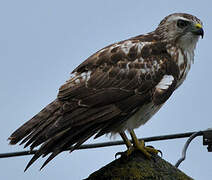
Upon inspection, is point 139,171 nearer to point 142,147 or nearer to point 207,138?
point 142,147

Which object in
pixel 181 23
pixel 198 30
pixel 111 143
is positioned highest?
pixel 181 23

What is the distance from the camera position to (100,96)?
746 centimetres

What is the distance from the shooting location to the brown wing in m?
6.89

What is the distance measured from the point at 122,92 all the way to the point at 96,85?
1.32 feet

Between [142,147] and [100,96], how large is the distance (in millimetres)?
942

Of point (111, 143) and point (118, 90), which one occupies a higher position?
point (118, 90)

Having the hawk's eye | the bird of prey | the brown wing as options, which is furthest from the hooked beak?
the brown wing

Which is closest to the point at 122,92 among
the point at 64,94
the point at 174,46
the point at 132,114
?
the point at 132,114

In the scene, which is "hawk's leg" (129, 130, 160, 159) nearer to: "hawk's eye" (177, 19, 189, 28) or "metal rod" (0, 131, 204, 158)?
"metal rod" (0, 131, 204, 158)

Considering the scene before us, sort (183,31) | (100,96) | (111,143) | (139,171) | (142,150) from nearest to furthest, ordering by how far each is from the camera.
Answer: (139,171) < (142,150) < (100,96) < (111,143) < (183,31)

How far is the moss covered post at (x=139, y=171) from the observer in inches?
230

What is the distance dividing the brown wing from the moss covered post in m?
0.77

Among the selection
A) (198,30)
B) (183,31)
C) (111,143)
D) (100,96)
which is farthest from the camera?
(183,31)

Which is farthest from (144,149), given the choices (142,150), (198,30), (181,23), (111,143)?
(181,23)
